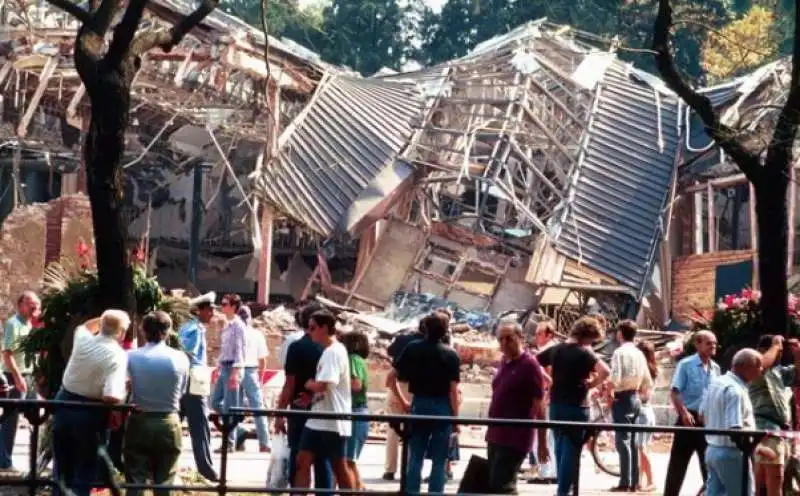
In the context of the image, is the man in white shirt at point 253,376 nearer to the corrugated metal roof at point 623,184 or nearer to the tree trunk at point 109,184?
the tree trunk at point 109,184

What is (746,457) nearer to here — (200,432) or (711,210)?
(200,432)

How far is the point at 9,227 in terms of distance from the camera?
99.3ft

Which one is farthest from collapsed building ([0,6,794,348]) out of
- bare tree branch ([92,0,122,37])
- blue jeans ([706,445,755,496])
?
blue jeans ([706,445,755,496])

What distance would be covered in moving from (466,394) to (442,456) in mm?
14204

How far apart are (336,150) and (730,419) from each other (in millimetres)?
22833

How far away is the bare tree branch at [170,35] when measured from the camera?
50.0 feet

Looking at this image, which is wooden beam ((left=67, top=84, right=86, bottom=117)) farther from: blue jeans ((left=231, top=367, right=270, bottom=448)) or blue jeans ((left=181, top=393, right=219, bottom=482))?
blue jeans ((left=181, top=393, right=219, bottom=482))

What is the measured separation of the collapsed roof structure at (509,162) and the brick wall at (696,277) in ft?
4.02

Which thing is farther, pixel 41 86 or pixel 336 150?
pixel 336 150

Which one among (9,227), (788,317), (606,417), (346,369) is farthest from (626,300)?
(346,369)

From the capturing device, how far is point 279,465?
14.6 m

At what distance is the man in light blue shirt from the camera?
12797mm

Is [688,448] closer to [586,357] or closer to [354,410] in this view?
[586,357]

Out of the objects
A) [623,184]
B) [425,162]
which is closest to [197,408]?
[425,162]
